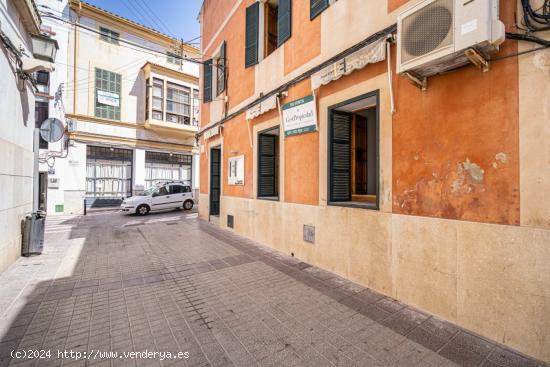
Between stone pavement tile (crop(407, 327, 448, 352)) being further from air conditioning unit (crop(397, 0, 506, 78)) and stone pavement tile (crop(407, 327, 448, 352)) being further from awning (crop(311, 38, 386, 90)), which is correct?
awning (crop(311, 38, 386, 90))

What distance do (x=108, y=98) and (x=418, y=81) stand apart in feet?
58.6

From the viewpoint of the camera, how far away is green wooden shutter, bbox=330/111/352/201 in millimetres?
4988

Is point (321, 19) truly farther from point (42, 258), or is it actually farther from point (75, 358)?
point (42, 258)

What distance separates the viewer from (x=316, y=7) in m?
5.25

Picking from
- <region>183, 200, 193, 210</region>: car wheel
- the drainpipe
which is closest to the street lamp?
the drainpipe

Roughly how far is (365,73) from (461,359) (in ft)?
13.0

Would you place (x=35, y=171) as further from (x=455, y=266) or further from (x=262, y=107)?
(x=455, y=266)

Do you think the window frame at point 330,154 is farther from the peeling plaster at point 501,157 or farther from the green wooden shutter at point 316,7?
the green wooden shutter at point 316,7

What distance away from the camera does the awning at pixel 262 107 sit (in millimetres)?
6422

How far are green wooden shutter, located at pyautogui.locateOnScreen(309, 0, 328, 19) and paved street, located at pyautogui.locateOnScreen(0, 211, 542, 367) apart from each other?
5158 mm

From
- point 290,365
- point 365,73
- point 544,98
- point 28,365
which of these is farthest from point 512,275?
point 28,365

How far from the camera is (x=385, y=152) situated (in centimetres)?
391

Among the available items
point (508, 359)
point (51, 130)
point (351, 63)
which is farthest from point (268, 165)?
point (508, 359)

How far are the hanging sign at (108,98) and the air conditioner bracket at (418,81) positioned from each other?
17652 mm
